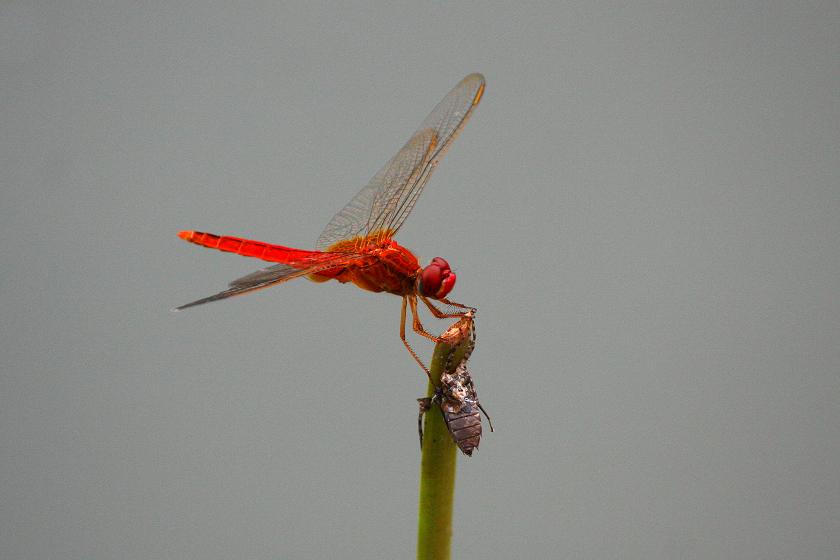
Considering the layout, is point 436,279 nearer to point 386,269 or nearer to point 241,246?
point 386,269

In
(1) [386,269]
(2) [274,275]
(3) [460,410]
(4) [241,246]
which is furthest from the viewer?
(4) [241,246]

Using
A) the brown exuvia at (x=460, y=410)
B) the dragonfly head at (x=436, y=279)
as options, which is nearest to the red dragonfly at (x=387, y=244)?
the dragonfly head at (x=436, y=279)

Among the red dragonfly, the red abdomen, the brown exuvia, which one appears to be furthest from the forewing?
the brown exuvia

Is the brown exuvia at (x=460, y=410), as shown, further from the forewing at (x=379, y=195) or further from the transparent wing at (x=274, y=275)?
the forewing at (x=379, y=195)

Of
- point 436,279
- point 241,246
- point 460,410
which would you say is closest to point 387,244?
point 436,279

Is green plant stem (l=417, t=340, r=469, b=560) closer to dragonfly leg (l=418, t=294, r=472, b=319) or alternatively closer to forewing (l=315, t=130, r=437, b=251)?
dragonfly leg (l=418, t=294, r=472, b=319)

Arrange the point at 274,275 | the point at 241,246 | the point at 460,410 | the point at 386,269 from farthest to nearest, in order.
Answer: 1. the point at 241,246
2. the point at 386,269
3. the point at 274,275
4. the point at 460,410
